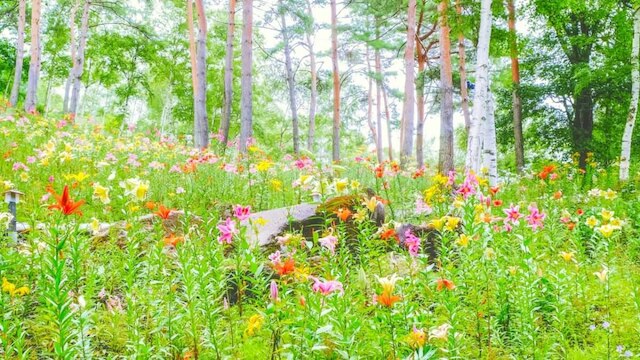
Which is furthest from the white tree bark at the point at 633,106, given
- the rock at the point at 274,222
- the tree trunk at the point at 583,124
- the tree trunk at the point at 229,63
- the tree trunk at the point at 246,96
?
the tree trunk at the point at 229,63

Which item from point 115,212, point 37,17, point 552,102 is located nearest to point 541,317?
point 115,212

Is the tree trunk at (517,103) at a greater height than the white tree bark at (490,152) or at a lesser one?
greater

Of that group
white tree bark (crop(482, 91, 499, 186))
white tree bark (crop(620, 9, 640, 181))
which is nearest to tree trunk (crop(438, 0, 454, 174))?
white tree bark (crop(482, 91, 499, 186))

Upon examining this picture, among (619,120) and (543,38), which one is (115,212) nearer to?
(543,38)

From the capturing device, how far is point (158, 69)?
24.8 meters

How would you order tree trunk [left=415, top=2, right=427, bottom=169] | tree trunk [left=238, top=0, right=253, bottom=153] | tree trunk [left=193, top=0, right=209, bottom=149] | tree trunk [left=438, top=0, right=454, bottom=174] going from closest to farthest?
tree trunk [left=438, top=0, right=454, bottom=174] → tree trunk [left=238, top=0, right=253, bottom=153] → tree trunk [left=193, top=0, right=209, bottom=149] → tree trunk [left=415, top=2, right=427, bottom=169]

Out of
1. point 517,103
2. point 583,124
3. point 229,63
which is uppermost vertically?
point 229,63

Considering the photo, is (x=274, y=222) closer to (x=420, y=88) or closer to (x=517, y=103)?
(x=517, y=103)

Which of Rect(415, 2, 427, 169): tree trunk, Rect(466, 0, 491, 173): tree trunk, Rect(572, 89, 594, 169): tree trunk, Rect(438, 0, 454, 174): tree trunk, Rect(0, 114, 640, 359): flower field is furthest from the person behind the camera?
Rect(415, 2, 427, 169): tree trunk

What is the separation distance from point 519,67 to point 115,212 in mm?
13518

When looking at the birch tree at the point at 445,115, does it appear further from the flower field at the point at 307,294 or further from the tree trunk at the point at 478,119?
the flower field at the point at 307,294

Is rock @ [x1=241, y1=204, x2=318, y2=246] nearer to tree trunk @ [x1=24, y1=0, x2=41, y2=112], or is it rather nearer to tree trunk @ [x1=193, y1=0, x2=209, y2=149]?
tree trunk @ [x1=193, y1=0, x2=209, y2=149]

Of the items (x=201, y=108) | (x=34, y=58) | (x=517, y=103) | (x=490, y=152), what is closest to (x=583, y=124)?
(x=517, y=103)

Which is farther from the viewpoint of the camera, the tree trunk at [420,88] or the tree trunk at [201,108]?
the tree trunk at [420,88]
